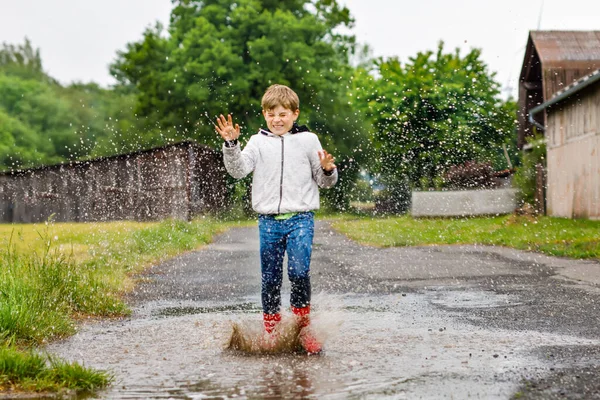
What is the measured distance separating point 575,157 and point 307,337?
1895cm

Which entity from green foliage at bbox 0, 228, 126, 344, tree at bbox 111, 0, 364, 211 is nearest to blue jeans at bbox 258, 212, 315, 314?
green foliage at bbox 0, 228, 126, 344

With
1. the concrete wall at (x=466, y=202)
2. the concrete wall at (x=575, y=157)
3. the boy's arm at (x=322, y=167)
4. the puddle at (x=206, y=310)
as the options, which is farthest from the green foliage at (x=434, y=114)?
the boy's arm at (x=322, y=167)

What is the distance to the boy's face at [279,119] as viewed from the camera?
19.4 ft

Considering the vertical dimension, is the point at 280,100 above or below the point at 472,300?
above

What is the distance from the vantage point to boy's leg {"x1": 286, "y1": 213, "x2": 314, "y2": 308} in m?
Result: 5.74

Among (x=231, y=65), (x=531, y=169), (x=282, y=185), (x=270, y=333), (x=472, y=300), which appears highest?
(x=231, y=65)

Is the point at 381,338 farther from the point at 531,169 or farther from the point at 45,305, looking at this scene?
the point at 531,169

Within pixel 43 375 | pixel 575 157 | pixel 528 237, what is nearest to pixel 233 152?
pixel 43 375

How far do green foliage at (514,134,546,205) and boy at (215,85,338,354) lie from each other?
2182cm

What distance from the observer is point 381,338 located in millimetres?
6074

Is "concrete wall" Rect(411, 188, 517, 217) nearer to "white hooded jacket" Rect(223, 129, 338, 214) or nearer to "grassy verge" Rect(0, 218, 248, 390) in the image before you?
"grassy verge" Rect(0, 218, 248, 390)

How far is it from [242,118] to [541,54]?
20614 millimetres

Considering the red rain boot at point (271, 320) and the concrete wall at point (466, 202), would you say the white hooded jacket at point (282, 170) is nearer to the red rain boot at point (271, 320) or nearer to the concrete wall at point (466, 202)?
the red rain boot at point (271, 320)

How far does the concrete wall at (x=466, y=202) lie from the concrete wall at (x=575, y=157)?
4.93 meters
